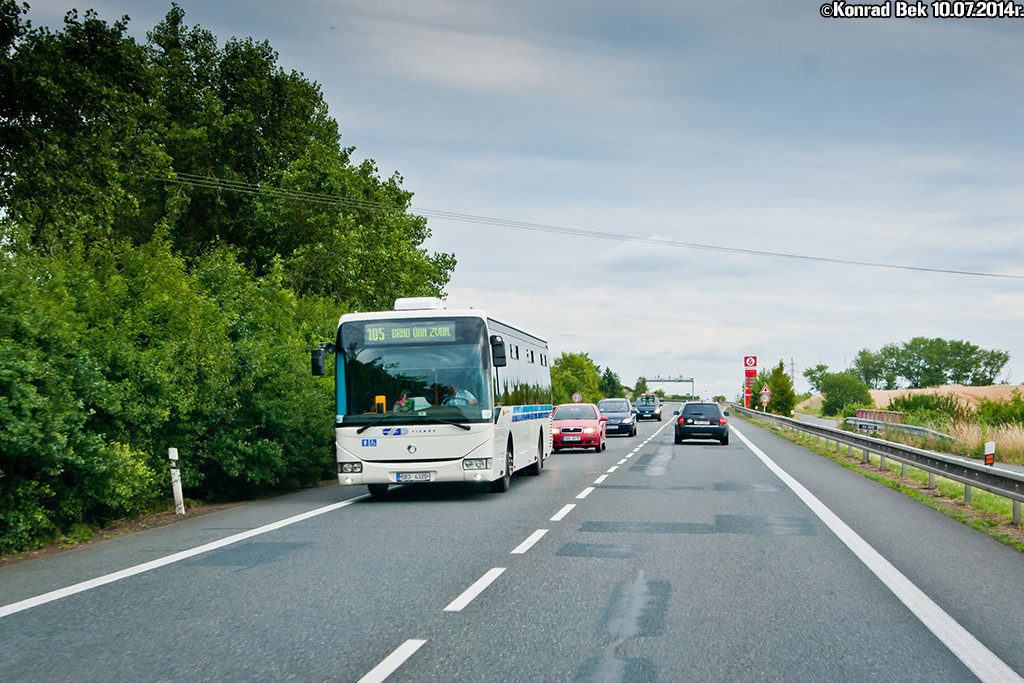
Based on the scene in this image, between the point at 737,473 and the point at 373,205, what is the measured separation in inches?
962

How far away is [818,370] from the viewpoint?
191250 mm

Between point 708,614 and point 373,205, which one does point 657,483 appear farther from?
point 373,205

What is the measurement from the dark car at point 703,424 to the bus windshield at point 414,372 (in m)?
19.2

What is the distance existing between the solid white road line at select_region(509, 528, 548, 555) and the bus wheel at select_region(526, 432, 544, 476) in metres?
9.26

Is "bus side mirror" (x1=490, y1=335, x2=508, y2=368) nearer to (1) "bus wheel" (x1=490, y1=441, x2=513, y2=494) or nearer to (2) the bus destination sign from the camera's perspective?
(2) the bus destination sign

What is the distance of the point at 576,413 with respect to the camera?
30062mm

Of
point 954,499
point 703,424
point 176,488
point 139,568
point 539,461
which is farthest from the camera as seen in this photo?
point 703,424

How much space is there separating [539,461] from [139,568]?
42.1 feet

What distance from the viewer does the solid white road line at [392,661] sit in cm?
492

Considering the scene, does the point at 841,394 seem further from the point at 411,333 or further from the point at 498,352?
the point at 411,333

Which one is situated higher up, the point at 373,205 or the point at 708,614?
the point at 373,205

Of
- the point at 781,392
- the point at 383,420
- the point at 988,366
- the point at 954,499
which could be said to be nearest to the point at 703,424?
the point at 954,499

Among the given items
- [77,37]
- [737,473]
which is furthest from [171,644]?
[77,37]

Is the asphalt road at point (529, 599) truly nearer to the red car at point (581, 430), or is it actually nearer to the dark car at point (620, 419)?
the red car at point (581, 430)
